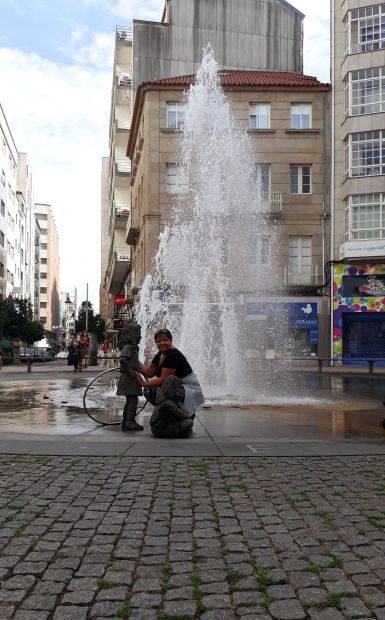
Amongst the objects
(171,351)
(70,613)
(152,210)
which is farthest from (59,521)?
(152,210)

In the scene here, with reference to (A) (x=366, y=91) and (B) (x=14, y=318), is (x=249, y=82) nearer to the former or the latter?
(A) (x=366, y=91)

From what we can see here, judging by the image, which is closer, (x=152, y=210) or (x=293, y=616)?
(x=293, y=616)

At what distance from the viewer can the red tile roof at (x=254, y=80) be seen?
3409 cm

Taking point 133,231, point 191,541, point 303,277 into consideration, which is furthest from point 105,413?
point 133,231

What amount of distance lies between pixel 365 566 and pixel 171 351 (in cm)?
490

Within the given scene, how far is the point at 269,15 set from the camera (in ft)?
140

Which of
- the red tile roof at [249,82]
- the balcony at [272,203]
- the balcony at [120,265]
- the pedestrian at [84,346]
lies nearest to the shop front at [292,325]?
the balcony at [272,203]

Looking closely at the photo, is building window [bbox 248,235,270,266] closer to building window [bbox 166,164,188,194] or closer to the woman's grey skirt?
building window [bbox 166,164,188,194]

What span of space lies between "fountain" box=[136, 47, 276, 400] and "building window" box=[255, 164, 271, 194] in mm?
467

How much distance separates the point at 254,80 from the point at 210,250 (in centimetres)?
1748

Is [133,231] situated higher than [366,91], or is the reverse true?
[366,91]

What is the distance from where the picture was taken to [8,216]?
71250 millimetres

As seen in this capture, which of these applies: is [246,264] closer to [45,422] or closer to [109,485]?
[45,422]

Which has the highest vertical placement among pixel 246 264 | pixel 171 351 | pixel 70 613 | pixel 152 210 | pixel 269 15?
pixel 269 15
